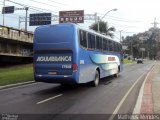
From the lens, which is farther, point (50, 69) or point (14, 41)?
point (14, 41)

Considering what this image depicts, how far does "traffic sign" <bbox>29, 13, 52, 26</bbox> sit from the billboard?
4315 mm

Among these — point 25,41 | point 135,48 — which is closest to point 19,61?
point 25,41

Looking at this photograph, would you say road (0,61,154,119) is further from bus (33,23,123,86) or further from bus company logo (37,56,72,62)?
bus company logo (37,56,72,62)

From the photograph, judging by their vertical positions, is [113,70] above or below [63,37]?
below

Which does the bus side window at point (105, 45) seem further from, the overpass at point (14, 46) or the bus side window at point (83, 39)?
the overpass at point (14, 46)

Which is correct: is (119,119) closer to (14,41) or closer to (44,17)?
(14,41)

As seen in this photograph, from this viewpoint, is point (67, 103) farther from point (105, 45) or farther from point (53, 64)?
point (105, 45)

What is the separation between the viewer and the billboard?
66.8m

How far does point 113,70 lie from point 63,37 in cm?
1003

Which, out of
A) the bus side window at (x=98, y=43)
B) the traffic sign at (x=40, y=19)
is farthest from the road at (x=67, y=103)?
the traffic sign at (x=40, y=19)

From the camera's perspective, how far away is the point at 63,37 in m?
16.6

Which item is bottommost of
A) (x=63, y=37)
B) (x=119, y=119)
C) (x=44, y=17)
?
(x=119, y=119)

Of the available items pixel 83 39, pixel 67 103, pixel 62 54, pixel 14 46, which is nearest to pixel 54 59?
pixel 62 54

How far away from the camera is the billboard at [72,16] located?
6677cm
